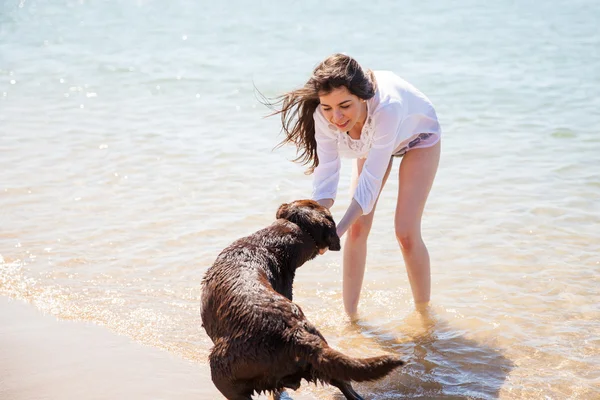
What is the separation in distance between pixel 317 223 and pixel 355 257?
1.18 m

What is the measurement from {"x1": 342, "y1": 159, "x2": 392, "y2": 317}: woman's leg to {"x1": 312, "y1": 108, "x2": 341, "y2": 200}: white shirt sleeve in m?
0.41

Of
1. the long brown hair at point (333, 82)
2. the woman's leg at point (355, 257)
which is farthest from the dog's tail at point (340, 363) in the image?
the woman's leg at point (355, 257)

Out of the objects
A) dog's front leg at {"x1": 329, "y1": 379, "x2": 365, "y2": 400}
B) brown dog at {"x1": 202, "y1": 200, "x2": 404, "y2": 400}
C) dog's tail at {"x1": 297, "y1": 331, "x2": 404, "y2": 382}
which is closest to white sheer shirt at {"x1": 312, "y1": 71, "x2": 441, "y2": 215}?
brown dog at {"x1": 202, "y1": 200, "x2": 404, "y2": 400}

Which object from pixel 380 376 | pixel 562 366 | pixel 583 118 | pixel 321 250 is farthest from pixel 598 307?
pixel 583 118

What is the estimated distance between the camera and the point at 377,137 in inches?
179

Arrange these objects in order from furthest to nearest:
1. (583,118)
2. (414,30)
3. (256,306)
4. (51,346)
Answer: (414,30) → (583,118) → (51,346) → (256,306)

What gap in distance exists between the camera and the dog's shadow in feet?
14.3

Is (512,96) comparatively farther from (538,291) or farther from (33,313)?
(33,313)

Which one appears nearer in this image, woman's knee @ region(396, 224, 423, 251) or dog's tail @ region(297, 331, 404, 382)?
dog's tail @ region(297, 331, 404, 382)

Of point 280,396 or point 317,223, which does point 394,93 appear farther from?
point 280,396

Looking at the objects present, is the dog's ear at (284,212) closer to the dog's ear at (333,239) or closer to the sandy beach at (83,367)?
the dog's ear at (333,239)

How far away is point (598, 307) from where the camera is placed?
5387 millimetres

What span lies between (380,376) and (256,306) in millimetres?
667

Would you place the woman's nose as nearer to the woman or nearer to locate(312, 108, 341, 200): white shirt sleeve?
the woman
